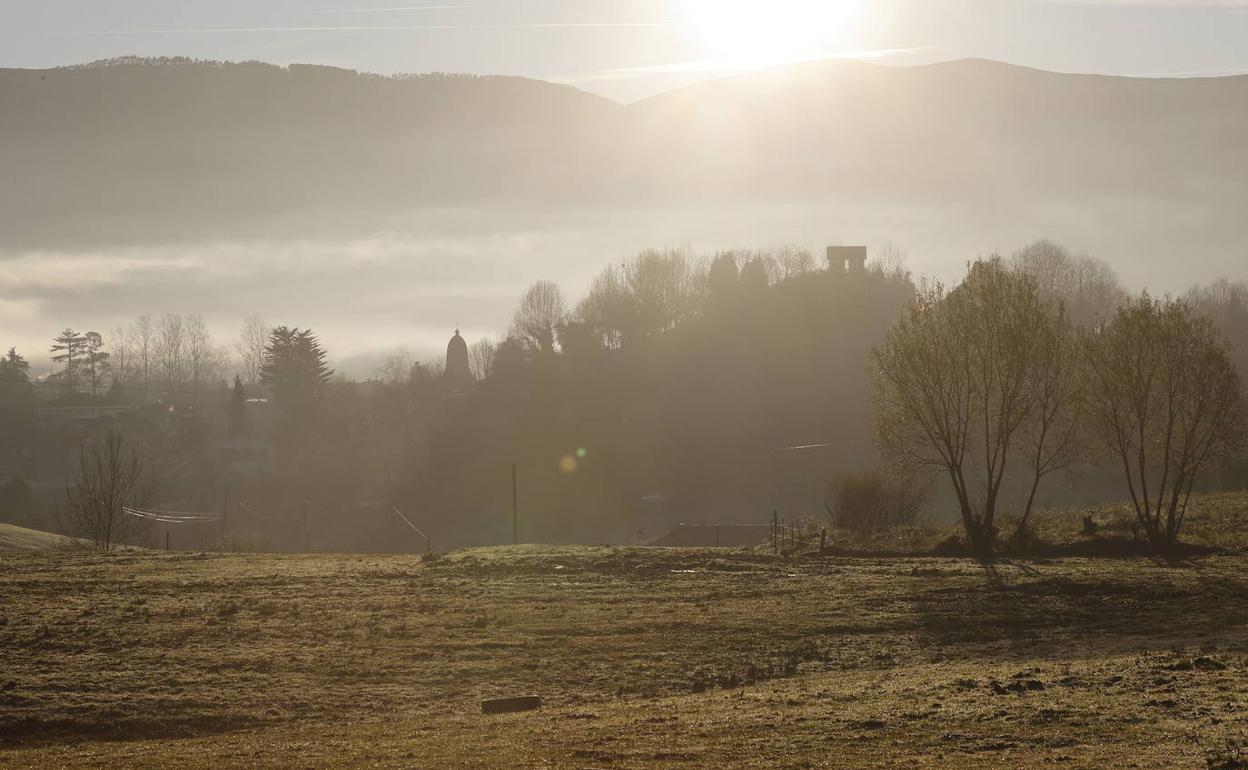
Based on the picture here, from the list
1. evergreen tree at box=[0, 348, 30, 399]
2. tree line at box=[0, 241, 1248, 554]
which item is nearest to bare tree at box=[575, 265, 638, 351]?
tree line at box=[0, 241, 1248, 554]

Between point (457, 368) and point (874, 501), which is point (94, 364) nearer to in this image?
point (457, 368)

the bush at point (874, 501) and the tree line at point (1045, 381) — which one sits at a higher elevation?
the tree line at point (1045, 381)

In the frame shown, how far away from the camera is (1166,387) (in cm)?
4800

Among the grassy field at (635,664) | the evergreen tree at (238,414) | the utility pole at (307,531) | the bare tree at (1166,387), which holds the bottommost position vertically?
the grassy field at (635,664)

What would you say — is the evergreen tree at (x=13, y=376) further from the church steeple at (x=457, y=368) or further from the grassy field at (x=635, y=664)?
the grassy field at (x=635, y=664)

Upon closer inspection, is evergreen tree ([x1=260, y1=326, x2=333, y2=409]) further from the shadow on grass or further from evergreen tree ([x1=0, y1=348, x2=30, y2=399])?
the shadow on grass

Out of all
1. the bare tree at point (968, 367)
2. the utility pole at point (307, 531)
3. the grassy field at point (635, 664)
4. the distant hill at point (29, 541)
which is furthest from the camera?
the utility pole at point (307, 531)

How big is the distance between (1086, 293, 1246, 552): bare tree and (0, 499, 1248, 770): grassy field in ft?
21.0

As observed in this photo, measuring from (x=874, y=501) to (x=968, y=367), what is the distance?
14.3 meters

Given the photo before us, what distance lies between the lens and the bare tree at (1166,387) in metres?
47.2

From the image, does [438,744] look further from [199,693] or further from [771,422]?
[771,422]

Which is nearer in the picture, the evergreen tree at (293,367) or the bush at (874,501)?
the bush at (874,501)

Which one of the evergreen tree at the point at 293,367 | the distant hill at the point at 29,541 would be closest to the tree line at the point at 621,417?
the evergreen tree at the point at 293,367

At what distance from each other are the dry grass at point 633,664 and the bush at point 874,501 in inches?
718
